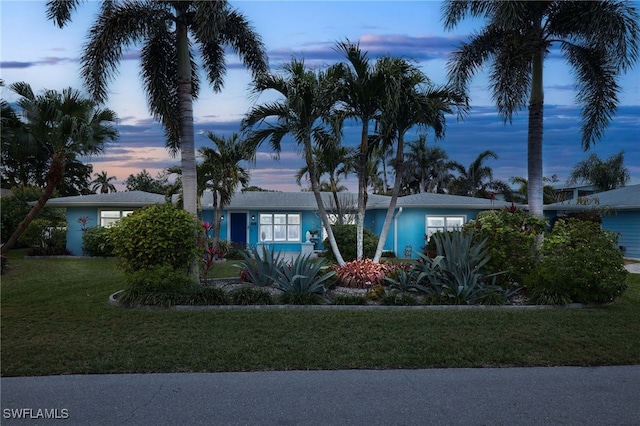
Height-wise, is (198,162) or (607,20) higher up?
(607,20)

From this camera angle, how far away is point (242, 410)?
4.69 m

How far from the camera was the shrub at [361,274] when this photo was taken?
11352 mm

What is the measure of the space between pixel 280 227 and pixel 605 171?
22.7 meters

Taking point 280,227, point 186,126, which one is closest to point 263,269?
Answer: point 186,126

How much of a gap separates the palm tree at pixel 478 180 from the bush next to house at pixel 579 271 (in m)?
29.6

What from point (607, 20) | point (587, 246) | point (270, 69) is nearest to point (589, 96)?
point (607, 20)

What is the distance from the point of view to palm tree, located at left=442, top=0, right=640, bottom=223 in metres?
12.2

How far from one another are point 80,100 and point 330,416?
1246cm

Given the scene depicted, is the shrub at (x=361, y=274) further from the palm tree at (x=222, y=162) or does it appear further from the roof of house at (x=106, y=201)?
the roof of house at (x=106, y=201)

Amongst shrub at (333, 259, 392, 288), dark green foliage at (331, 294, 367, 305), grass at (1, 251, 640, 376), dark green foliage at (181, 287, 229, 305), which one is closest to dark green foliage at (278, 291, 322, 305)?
dark green foliage at (331, 294, 367, 305)

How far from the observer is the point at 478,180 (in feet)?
133

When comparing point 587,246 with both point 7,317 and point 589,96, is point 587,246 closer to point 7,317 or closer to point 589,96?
point 589,96

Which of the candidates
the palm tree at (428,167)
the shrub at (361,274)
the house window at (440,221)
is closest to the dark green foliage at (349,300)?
the shrub at (361,274)

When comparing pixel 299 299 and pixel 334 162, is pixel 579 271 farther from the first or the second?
pixel 334 162
